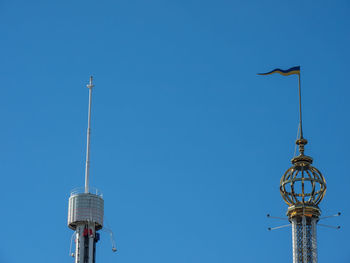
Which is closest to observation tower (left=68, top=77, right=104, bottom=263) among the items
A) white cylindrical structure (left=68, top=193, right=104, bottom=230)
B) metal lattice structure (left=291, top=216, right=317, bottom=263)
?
white cylindrical structure (left=68, top=193, right=104, bottom=230)

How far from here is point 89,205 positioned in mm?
199375

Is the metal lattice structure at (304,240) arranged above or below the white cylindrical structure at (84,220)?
below

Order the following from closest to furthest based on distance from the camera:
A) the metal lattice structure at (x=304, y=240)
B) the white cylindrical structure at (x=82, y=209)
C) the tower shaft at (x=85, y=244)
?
the metal lattice structure at (x=304, y=240) < the tower shaft at (x=85, y=244) < the white cylindrical structure at (x=82, y=209)

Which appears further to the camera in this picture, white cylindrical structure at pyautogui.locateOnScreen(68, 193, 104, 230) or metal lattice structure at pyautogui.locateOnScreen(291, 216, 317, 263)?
white cylindrical structure at pyautogui.locateOnScreen(68, 193, 104, 230)

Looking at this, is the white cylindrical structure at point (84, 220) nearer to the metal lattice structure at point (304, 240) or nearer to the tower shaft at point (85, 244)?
the tower shaft at point (85, 244)

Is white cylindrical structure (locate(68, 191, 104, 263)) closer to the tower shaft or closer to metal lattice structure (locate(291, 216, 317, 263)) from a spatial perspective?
the tower shaft

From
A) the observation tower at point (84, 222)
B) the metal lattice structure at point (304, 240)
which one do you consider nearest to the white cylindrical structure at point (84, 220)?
the observation tower at point (84, 222)

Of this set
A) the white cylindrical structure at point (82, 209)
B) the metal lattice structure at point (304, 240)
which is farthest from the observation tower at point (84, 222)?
the metal lattice structure at point (304, 240)

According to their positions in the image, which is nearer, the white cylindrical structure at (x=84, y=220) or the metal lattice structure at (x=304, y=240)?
the metal lattice structure at (x=304, y=240)

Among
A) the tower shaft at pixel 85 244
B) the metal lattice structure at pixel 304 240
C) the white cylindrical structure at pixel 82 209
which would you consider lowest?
the metal lattice structure at pixel 304 240

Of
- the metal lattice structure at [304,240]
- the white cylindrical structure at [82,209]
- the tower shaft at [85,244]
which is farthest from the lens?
the white cylindrical structure at [82,209]

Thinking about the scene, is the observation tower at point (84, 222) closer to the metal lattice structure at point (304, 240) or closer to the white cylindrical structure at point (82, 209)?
the white cylindrical structure at point (82, 209)

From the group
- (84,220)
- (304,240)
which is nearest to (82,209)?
(84,220)

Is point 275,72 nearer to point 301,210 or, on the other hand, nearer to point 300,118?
point 300,118
